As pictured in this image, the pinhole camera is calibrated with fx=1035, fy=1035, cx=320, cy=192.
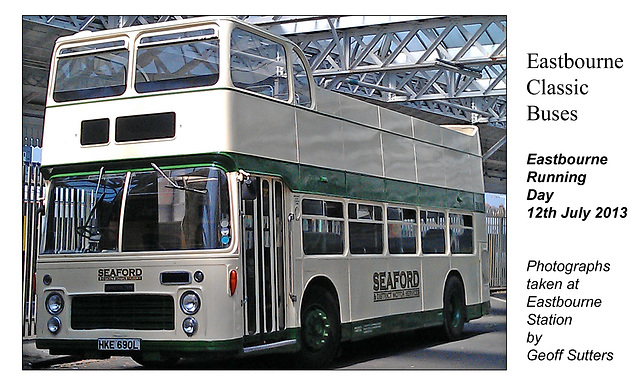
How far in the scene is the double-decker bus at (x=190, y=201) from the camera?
1038cm

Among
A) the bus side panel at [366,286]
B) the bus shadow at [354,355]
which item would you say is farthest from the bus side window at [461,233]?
the bus side panel at [366,286]

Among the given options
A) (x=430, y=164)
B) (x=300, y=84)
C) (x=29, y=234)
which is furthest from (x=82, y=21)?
(x=430, y=164)

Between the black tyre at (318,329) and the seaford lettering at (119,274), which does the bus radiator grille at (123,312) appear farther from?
the black tyre at (318,329)

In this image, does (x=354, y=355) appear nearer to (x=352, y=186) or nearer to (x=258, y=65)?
(x=352, y=186)

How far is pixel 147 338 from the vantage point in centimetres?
1041

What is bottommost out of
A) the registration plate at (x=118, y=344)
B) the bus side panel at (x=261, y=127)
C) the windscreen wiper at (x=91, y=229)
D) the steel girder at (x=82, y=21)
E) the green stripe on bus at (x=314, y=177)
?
the registration plate at (x=118, y=344)

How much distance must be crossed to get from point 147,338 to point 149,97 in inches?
98.4

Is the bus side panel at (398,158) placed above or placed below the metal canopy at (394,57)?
below

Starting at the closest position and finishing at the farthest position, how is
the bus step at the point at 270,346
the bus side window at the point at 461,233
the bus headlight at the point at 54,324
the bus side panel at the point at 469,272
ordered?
the bus step at the point at 270,346 → the bus headlight at the point at 54,324 → the bus side window at the point at 461,233 → the bus side panel at the point at 469,272

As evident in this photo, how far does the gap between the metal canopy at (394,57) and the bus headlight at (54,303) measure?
3.95 metres

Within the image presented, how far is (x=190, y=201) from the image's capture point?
10445 mm

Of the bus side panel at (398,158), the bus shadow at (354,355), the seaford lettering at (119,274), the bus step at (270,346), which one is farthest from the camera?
the bus side panel at (398,158)

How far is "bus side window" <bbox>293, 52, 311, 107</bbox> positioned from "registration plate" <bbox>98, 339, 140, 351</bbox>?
3420 mm

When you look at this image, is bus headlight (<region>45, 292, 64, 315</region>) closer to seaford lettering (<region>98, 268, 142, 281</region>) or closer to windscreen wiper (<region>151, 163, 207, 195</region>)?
seaford lettering (<region>98, 268, 142, 281</region>)
